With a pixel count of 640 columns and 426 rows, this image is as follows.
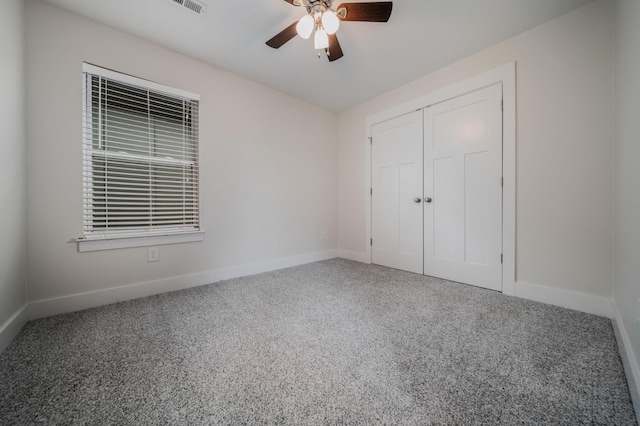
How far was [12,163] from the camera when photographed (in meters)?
1.46

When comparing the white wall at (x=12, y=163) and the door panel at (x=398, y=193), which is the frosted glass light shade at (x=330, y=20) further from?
the white wall at (x=12, y=163)

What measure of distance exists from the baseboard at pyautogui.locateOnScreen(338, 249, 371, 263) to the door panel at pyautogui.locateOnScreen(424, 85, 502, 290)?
0.91 metres

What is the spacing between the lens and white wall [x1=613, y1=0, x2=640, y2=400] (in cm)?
115

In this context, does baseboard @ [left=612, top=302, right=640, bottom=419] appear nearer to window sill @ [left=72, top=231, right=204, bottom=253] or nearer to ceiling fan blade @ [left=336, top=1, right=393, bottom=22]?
ceiling fan blade @ [left=336, top=1, right=393, bottom=22]

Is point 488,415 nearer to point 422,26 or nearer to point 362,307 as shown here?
point 362,307

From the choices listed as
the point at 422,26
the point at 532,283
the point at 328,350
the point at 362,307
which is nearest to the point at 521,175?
the point at 532,283

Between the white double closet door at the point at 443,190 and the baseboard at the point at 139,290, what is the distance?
63.7 inches

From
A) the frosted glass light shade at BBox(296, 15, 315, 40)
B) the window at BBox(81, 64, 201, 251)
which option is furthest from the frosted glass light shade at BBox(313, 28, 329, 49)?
the window at BBox(81, 64, 201, 251)

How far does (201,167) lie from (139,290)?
1.31m

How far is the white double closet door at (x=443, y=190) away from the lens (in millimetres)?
2225

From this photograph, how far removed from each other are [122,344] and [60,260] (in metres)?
1.04

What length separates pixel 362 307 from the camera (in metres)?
1.87

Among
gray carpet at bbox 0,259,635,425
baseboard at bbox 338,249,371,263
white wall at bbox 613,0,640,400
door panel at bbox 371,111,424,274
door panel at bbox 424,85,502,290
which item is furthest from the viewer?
baseboard at bbox 338,249,371,263

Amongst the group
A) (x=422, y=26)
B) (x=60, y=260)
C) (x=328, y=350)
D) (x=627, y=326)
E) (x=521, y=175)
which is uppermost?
(x=422, y=26)
